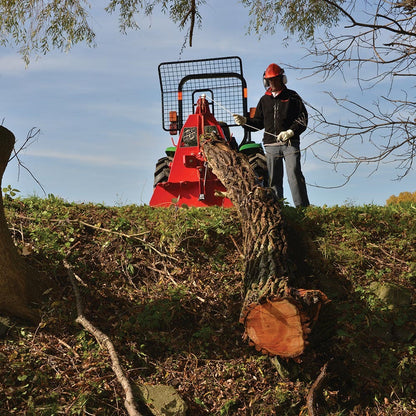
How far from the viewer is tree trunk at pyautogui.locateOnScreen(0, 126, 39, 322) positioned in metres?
4.74

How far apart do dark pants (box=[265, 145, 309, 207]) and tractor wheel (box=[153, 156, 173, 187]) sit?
2.85m

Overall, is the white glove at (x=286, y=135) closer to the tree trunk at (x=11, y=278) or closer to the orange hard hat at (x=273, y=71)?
the orange hard hat at (x=273, y=71)

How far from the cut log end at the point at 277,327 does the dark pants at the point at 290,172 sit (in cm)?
347

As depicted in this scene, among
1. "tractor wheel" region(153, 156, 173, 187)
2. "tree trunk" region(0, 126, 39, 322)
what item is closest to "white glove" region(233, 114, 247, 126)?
"tractor wheel" region(153, 156, 173, 187)

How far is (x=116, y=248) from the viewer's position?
5.89m

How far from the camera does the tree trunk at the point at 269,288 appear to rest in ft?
14.3

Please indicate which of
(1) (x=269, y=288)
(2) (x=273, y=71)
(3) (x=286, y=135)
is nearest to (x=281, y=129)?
(3) (x=286, y=135)

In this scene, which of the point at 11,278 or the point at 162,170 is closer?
the point at 11,278

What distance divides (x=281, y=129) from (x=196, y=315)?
393cm

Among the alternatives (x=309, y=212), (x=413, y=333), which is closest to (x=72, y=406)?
(x=413, y=333)

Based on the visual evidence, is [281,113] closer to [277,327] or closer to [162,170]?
[162,170]

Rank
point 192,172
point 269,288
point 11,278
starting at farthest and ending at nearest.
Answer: point 192,172
point 11,278
point 269,288

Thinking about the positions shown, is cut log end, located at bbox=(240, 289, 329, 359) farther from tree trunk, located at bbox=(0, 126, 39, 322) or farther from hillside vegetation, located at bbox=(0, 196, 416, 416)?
tree trunk, located at bbox=(0, 126, 39, 322)

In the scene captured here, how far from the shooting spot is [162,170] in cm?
1060
